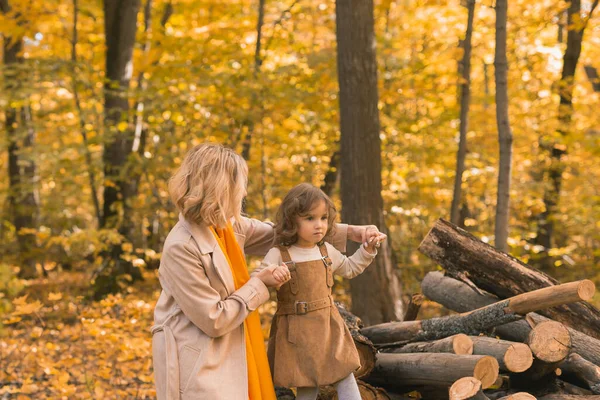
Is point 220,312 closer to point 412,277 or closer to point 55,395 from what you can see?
point 55,395

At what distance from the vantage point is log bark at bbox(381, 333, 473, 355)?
371 cm

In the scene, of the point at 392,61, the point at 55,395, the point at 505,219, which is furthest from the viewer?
the point at 392,61

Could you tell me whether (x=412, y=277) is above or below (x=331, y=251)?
below

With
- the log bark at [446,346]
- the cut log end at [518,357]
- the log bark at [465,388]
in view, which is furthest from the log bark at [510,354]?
the log bark at [465,388]

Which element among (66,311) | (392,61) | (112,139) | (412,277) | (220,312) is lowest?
(66,311)

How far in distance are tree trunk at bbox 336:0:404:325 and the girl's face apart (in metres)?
3.54

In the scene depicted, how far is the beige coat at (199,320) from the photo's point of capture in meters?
2.89

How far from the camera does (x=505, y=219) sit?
7066 millimetres

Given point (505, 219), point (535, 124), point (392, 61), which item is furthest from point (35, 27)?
point (535, 124)

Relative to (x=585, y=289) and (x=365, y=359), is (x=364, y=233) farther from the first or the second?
(x=585, y=289)

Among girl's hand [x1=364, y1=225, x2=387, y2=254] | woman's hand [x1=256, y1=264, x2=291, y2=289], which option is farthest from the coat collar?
girl's hand [x1=364, y1=225, x2=387, y2=254]

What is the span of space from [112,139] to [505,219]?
5653mm

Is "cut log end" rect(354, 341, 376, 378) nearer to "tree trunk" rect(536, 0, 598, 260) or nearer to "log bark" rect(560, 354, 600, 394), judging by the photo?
"log bark" rect(560, 354, 600, 394)

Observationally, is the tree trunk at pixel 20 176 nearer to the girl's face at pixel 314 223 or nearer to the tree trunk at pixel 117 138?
the tree trunk at pixel 117 138
